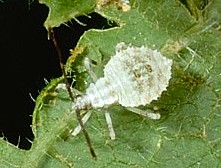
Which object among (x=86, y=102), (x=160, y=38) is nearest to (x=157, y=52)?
(x=160, y=38)

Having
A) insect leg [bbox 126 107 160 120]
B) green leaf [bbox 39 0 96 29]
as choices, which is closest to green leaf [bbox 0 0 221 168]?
insect leg [bbox 126 107 160 120]

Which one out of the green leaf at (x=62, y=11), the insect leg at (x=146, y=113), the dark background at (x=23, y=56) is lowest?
the insect leg at (x=146, y=113)

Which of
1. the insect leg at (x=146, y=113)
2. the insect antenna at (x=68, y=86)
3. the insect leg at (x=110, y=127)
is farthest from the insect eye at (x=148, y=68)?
the insect antenna at (x=68, y=86)

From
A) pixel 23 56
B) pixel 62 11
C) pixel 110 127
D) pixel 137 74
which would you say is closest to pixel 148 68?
pixel 137 74

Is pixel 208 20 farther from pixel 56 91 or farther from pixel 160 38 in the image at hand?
pixel 56 91

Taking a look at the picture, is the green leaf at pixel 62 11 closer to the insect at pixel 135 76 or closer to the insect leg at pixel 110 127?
the insect at pixel 135 76

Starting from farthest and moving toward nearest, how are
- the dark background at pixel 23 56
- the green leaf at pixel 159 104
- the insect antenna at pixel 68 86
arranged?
the dark background at pixel 23 56
the green leaf at pixel 159 104
the insect antenna at pixel 68 86

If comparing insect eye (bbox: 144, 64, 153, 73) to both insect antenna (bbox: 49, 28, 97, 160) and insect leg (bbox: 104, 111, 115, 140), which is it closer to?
insect leg (bbox: 104, 111, 115, 140)
